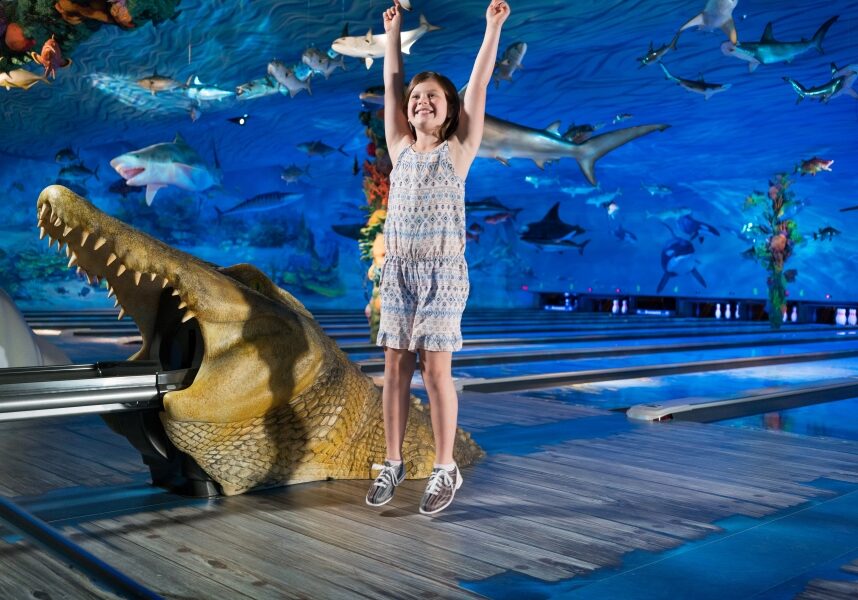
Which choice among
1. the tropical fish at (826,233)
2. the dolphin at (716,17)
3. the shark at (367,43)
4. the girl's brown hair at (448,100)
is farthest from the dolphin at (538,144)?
the girl's brown hair at (448,100)

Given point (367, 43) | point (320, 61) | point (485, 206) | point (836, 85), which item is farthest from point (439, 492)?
point (485, 206)

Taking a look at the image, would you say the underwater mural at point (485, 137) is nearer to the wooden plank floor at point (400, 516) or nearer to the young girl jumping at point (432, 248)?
the wooden plank floor at point (400, 516)

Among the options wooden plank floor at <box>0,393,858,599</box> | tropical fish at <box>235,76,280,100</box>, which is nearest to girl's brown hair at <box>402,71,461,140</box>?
wooden plank floor at <box>0,393,858,599</box>

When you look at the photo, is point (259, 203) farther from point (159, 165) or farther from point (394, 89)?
point (394, 89)

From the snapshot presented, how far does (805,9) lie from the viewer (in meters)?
11.9

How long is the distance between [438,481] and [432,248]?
0.83m

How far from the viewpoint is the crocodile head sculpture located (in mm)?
2857

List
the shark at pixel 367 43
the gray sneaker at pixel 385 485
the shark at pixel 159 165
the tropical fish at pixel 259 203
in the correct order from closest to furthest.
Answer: the gray sneaker at pixel 385 485
the shark at pixel 367 43
the shark at pixel 159 165
the tropical fish at pixel 259 203

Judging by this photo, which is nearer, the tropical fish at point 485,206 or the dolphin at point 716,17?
the dolphin at point 716,17

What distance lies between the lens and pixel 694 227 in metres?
25.3

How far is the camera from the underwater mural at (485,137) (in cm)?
1289

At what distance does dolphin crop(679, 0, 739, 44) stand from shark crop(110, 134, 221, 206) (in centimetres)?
1265

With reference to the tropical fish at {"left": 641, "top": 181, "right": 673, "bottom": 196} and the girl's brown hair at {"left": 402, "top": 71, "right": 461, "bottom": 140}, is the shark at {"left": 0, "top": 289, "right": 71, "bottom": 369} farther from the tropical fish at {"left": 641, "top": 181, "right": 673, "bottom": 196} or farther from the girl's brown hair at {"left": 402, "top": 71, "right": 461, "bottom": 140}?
the tropical fish at {"left": 641, "top": 181, "right": 673, "bottom": 196}

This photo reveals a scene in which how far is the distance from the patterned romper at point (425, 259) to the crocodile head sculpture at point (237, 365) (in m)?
0.41
